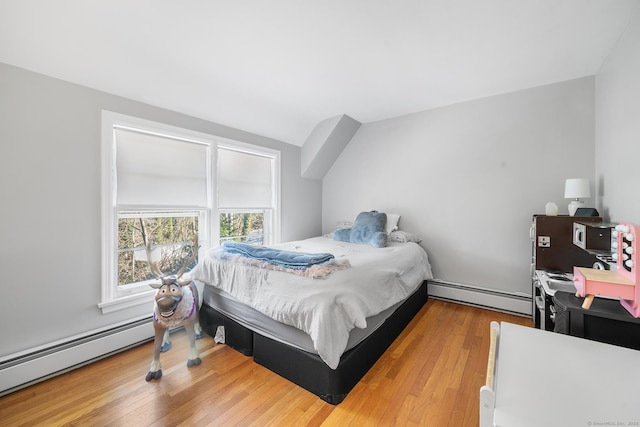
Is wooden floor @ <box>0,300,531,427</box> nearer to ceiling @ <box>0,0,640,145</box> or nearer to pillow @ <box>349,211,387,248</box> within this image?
pillow @ <box>349,211,387,248</box>

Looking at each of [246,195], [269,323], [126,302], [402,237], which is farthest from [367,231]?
[126,302]

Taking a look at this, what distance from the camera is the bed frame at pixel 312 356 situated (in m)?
1.58

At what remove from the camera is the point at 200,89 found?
8.17 feet

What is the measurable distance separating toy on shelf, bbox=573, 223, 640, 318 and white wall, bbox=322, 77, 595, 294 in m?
2.02

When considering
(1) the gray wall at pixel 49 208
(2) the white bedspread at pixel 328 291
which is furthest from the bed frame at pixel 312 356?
(1) the gray wall at pixel 49 208

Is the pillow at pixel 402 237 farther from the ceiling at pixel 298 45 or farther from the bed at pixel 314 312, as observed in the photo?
the ceiling at pixel 298 45

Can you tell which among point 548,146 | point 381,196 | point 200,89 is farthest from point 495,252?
point 200,89

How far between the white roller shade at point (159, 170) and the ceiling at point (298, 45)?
1.23 feet

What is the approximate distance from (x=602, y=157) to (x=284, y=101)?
10.6ft

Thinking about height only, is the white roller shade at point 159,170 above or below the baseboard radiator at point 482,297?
above

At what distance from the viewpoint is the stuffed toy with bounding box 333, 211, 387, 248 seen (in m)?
3.06

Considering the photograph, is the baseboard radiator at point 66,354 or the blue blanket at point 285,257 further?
the blue blanket at point 285,257

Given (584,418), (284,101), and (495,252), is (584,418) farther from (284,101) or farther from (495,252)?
(284,101)

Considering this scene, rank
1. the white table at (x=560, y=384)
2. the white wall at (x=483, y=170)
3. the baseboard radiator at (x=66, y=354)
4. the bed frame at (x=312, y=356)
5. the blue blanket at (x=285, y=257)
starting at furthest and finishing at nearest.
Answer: the white wall at (x=483, y=170), the blue blanket at (x=285, y=257), the baseboard radiator at (x=66, y=354), the bed frame at (x=312, y=356), the white table at (x=560, y=384)
